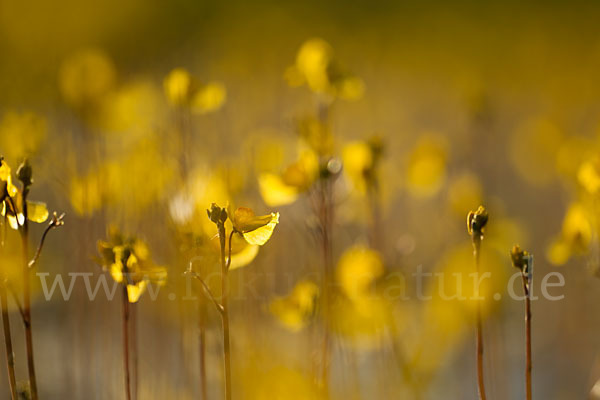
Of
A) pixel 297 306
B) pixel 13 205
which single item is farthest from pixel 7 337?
pixel 297 306

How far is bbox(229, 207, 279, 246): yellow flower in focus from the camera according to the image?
0.97 meters

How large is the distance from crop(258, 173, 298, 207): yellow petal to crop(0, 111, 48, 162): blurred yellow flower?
640mm

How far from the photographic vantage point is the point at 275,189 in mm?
1494

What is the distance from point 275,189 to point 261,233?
1.63ft

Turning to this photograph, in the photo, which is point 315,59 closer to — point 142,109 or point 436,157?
point 436,157

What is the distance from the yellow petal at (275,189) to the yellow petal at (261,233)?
481 mm

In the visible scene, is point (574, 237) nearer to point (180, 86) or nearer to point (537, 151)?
point (180, 86)

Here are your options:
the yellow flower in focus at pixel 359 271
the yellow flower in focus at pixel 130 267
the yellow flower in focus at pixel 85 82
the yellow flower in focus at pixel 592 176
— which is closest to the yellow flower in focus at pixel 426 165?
the yellow flower in focus at pixel 359 271

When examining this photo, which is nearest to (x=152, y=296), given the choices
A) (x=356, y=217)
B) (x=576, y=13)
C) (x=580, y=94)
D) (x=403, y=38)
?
(x=356, y=217)

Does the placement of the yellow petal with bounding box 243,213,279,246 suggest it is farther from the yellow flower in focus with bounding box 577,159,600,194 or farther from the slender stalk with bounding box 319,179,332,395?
the yellow flower in focus with bounding box 577,159,600,194

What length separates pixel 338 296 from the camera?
153cm

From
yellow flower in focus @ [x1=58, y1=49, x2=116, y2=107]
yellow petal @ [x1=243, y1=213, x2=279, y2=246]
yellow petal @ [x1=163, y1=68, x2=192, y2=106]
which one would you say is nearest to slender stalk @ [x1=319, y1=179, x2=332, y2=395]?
yellow petal @ [x1=243, y1=213, x2=279, y2=246]

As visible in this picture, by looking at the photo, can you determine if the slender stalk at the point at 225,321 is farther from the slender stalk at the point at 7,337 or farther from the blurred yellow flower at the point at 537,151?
the blurred yellow flower at the point at 537,151

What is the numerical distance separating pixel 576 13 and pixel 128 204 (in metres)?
6.31
